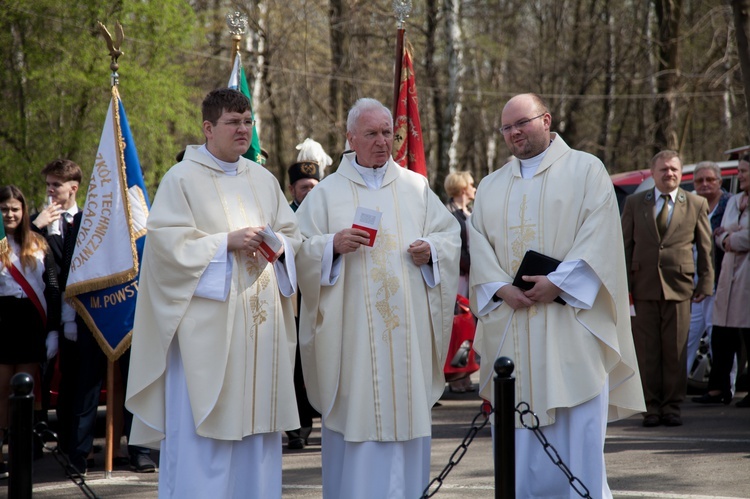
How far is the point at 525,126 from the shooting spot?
5.32 m

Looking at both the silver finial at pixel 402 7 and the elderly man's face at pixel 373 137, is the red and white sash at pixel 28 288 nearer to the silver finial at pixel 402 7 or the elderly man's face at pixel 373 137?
the elderly man's face at pixel 373 137

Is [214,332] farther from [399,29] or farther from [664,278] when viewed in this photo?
[664,278]

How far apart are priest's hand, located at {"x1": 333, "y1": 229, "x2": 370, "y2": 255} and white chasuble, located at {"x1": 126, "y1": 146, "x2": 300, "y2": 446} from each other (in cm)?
40

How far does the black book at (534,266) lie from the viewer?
5.16 metres

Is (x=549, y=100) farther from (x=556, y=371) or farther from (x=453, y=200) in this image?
(x=556, y=371)

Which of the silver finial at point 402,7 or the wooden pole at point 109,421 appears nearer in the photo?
the wooden pole at point 109,421

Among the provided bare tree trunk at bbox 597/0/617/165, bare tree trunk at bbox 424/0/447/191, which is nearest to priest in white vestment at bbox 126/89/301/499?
bare tree trunk at bbox 424/0/447/191

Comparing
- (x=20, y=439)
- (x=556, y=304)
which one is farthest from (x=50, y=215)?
(x=556, y=304)

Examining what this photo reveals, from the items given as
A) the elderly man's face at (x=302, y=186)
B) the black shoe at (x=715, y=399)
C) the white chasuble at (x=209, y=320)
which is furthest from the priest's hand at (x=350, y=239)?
the black shoe at (x=715, y=399)

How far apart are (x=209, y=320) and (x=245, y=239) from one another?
45cm

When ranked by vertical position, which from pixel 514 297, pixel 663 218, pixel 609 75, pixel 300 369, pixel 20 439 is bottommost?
pixel 20 439

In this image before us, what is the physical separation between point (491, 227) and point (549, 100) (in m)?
20.8

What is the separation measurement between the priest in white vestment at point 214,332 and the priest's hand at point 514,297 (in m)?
1.14

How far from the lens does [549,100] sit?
25.5 meters
